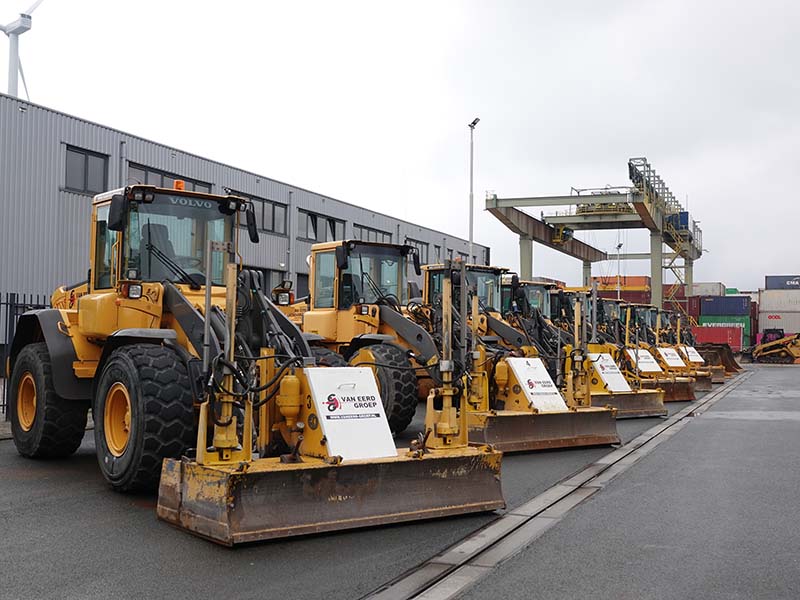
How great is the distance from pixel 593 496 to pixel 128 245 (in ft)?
17.8

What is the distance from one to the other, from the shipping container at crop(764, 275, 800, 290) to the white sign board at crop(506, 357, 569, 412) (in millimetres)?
81617

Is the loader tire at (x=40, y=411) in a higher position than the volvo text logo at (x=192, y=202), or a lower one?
lower

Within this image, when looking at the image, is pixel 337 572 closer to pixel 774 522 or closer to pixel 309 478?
pixel 309 478

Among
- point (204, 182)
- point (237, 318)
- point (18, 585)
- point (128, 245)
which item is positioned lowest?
point (18, 585)

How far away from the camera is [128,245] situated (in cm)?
898

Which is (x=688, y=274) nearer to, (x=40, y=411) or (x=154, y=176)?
(x=154, y=176)

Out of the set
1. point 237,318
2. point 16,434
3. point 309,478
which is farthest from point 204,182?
point 309,478

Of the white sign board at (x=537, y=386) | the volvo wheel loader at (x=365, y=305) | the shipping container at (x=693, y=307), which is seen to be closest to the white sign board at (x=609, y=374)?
the volvo wheel loader at (x=365, y=305)

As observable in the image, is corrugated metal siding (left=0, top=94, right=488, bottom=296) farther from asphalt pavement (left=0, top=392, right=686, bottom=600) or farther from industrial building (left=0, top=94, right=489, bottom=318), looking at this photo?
asphalt pavement (left=0, top=392, right=686, bottom=600)

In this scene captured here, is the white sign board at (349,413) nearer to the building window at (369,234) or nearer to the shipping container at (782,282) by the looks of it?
the building window at (369,234)

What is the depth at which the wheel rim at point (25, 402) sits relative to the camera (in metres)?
10.5

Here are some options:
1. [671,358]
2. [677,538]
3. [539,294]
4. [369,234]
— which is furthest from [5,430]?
[369,234]

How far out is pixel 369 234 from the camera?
1583 inches

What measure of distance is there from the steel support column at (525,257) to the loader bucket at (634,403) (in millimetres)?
25239
